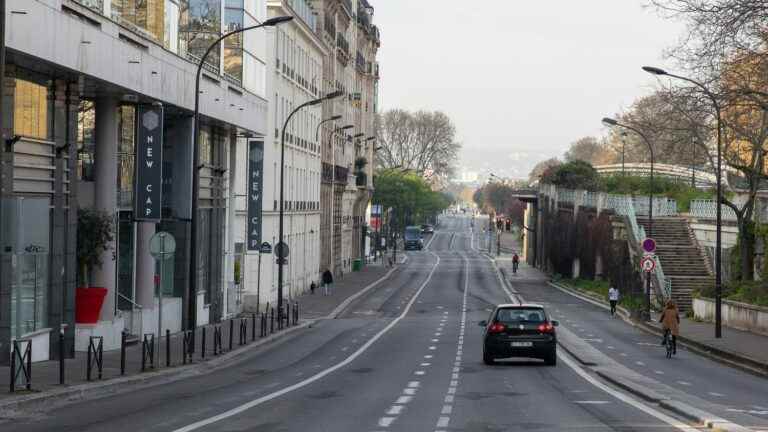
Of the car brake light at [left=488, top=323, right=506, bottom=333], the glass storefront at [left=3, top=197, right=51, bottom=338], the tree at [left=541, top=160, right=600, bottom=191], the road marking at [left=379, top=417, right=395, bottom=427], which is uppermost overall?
the tree at [left=541, top=160, right=600, bottom=191]

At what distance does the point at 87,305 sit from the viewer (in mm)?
33500

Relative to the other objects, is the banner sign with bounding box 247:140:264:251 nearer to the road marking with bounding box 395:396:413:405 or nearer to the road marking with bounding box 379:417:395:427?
the road marking with bounding box 395:396:413:405

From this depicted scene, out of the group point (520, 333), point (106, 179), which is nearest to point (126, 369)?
point (106, 179)

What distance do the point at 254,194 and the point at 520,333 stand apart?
25104 mm

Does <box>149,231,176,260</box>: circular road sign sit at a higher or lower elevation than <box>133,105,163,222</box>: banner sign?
lower

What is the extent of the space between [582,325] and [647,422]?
39.4 meters

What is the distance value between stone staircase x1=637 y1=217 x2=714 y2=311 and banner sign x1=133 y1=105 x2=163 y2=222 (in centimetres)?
3514

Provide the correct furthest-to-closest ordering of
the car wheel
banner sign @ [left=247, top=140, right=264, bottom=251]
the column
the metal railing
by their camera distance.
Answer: the metal railing
banner sign @ [left=247, top=140, right=264, bottom=251]
the column
the car wheel

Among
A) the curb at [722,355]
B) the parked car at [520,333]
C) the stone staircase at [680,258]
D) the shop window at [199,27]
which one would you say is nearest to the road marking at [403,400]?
the parked car at [520,333]

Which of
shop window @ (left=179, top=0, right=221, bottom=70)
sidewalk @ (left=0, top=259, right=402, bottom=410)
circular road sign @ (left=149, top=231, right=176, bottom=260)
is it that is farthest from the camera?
shop window @ (left=179, top=0, right=221, bottom=70)

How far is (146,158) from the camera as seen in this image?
35.8 m

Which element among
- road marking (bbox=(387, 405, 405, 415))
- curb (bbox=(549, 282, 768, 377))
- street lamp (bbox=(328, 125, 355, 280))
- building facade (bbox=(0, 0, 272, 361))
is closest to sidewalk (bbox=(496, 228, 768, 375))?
curb (bbox=(549, 282, 768, 377))

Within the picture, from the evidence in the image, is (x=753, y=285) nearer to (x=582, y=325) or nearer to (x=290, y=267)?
(x=582, y=325)

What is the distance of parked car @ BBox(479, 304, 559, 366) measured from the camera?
105 feet
